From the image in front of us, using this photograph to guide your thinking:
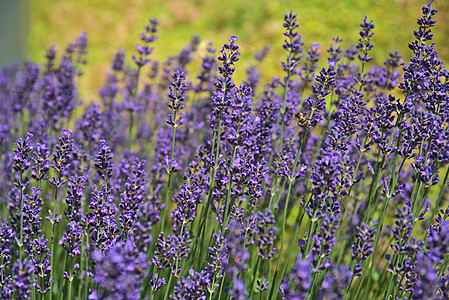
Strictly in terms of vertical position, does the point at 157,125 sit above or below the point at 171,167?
above

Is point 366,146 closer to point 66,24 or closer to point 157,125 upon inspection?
point 157,125

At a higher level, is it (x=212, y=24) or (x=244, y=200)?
(x=212, y=24)

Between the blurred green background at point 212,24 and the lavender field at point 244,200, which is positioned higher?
the blurred green background at point 212,24

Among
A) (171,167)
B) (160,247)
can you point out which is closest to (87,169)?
(171,167)

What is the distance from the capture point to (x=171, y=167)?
2689 mm

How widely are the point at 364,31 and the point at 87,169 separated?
2.23 meters

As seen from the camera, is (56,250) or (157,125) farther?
(157,125)

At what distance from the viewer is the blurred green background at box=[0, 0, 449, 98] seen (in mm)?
8477

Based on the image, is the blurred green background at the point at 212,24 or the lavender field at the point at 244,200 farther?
the blurred green background at the point at 212,24

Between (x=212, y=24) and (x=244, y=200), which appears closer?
(x=244, y=200)

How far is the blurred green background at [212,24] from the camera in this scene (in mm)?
8477

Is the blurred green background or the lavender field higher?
the blurred green background

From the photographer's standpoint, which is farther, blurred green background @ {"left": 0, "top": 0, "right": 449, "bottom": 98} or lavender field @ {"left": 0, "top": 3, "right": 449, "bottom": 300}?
blurred green background @ {"left": 0, "top": 0, "right": 449, "bottom": 98}

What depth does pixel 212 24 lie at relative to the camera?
11.2 meters
